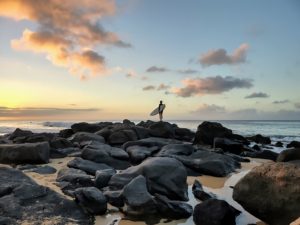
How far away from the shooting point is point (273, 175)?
568cm

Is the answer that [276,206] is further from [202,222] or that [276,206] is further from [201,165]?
[201,165]

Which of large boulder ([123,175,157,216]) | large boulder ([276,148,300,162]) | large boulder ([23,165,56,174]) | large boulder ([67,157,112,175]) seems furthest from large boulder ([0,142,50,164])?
large boulder ([276,148,300,162])

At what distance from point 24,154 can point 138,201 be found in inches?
210

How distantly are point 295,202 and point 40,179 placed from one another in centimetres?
556

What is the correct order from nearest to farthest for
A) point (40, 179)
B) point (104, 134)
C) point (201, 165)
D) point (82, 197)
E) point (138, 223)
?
1. point (138, 223)
2. point (82, 197)
3. point (40, 179)
4. point (201, 165)
5. point (104, 134)

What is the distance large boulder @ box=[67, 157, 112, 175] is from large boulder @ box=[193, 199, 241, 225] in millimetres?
3771

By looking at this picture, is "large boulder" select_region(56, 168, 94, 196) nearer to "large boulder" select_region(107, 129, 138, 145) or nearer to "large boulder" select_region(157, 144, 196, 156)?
"large boulder" select_region(157, 144, 196, 156)

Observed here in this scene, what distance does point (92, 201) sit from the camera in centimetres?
608

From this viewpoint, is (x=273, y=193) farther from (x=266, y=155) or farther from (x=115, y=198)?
(x=266, y=155)

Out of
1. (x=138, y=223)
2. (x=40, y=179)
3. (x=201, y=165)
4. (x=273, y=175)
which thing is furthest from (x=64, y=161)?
(x=273, y=175)

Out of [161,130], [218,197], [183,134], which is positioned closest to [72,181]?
[218,197]

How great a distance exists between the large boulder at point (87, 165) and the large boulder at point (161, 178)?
1.54m

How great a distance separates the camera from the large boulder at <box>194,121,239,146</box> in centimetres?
1833

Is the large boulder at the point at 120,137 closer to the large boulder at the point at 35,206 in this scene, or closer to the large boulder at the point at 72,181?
the large boulder at the point at 72,181
